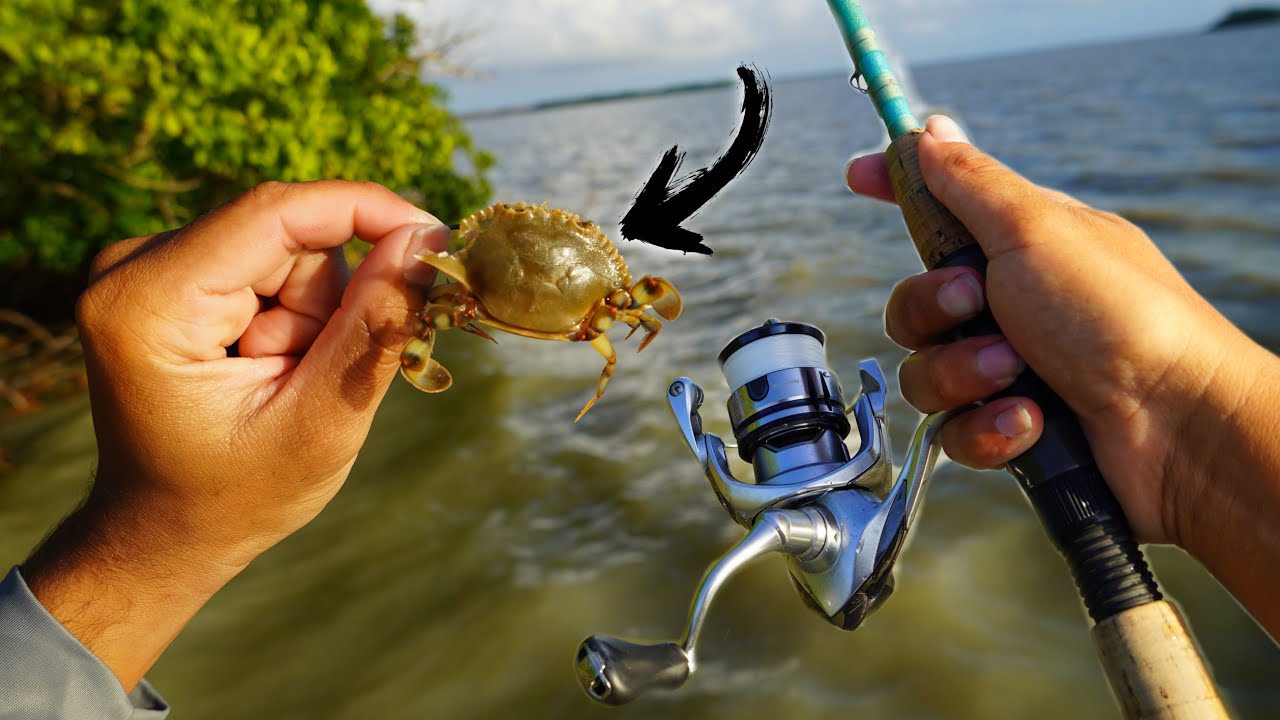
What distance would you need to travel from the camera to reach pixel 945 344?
7.36ft

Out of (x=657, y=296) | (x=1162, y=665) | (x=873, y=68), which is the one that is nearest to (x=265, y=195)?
(x=657, y=296)

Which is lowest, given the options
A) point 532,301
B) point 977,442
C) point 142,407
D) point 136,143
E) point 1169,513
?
point 1169,513

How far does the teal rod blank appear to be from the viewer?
2.08 m

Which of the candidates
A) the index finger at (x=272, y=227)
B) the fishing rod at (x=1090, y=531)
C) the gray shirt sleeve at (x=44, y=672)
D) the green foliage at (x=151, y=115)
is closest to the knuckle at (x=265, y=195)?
the index finger at (x=272, y=227)

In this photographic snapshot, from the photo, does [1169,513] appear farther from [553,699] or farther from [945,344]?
[553,699]

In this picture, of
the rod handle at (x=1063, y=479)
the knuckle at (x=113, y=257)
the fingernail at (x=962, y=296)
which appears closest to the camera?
the rod handle at (x=1063, y=479)

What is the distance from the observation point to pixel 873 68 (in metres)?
2.10

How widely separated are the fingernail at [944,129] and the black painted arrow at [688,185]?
0.57 meters

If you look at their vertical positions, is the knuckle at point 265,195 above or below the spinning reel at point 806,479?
above

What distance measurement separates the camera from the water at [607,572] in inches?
140

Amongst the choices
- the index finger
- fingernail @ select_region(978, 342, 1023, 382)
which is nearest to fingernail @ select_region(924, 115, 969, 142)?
fingernail @ select_region(978, 342, 1023, 382)

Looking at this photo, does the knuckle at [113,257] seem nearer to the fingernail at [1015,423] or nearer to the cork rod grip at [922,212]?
the cork rod grip at [922,212]

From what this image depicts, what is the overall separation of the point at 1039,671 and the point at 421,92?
9119 mm

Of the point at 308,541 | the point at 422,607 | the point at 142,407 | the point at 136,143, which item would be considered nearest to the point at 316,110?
the point at 136,143
